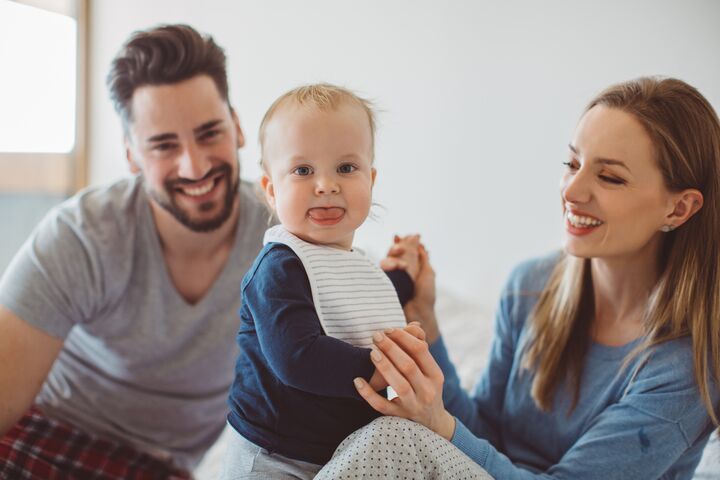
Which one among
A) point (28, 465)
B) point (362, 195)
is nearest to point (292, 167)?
point (362, 195)

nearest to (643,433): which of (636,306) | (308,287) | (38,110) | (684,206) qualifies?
(636,306)

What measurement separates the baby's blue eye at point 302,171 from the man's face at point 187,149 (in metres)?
0.59

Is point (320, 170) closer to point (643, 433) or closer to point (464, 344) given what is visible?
point (643, 433)

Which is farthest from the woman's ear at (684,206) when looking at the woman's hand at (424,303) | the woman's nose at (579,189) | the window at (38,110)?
the window at (38,110)

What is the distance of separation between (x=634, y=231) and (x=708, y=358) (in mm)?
234

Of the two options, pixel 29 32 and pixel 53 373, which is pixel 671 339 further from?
pixel 29 32

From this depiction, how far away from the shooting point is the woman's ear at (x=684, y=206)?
45.7 inches

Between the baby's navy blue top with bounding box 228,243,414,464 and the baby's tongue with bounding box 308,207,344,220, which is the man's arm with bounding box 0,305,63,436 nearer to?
the baby's navy blue top with bounding box 228,243,414,464

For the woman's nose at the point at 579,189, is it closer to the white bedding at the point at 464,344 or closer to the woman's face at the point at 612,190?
the woman's face at the point at 612,190

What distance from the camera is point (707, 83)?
1.75 m

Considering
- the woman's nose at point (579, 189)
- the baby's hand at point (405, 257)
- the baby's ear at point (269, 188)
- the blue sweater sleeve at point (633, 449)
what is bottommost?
the blue sweater sleeve at point (633, 449)

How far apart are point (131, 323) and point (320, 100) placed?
34.1 inches

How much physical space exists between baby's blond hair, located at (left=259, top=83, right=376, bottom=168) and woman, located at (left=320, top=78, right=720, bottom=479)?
39cm

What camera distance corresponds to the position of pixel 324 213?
0.98 meters
